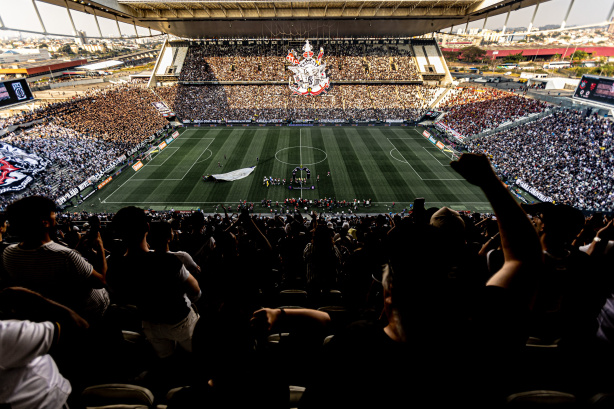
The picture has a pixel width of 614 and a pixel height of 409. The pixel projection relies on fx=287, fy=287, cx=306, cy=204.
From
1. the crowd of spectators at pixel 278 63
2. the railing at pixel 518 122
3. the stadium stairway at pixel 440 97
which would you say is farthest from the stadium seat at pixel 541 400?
the crowd of spectators at pixel 278 63

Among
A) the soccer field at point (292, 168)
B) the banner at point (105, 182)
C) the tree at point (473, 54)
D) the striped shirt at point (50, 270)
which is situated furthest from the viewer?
the tree at point (473, 54)

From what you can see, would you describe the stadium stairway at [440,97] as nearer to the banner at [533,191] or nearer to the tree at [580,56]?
the banner at [533,191]

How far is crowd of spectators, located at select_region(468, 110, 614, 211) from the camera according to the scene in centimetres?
2503

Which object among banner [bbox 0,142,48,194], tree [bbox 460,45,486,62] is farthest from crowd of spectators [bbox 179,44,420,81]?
tree [bbox 460,45,486,62]

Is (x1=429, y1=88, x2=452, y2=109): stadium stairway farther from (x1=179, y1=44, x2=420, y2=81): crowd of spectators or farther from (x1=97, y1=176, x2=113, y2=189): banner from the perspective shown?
(x1=97, y1=176, x2=113, y2=189): banner

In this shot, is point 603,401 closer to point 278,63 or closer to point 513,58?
point 278,63

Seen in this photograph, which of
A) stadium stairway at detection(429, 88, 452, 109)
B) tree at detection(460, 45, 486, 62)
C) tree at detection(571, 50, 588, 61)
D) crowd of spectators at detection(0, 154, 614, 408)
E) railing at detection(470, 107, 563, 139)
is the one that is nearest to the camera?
crowd of spectators at detection(0, 154, 614, 408)

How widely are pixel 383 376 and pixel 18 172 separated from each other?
37.5 metres

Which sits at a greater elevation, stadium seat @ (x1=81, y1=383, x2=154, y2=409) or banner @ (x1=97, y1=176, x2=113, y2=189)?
stadium seat @ (x1=81, y1=383, x2=154, y2=409)

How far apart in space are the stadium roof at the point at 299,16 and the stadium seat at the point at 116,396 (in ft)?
165

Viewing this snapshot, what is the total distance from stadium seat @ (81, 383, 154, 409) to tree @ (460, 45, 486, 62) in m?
120

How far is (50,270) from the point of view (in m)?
3.11

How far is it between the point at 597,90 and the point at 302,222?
40471mm

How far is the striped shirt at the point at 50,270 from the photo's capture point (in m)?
3.08
